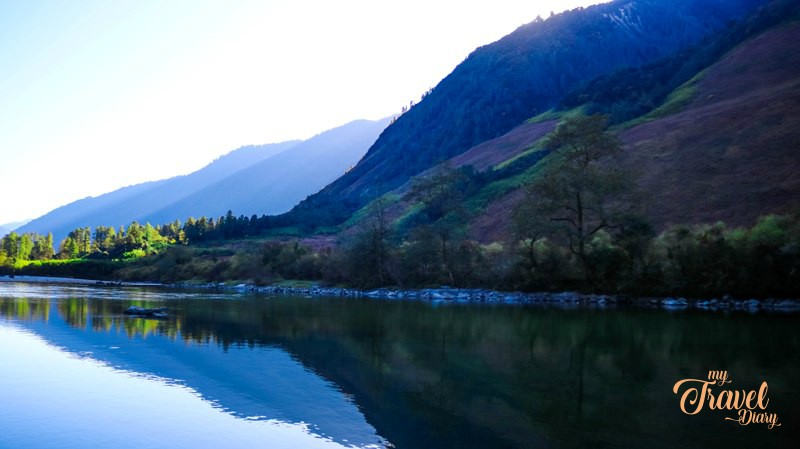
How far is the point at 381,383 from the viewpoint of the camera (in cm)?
2134

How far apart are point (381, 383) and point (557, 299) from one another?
156 feet

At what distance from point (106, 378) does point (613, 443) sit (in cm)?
1755

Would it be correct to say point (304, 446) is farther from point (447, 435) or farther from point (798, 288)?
point (798, 288)

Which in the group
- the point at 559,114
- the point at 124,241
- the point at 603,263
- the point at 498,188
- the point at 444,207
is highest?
the point at 559,114

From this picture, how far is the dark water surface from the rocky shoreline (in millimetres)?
14242

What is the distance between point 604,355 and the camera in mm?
27641

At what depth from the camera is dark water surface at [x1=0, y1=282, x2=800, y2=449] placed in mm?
15102

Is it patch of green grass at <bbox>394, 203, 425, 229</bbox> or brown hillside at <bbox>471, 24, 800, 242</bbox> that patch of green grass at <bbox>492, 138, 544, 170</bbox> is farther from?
brown hillside at <bbox>471, 24, 800, 242</bbox>

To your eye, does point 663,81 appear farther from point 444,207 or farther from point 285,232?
point 285,232

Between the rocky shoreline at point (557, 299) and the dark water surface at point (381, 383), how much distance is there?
14242 millimetres

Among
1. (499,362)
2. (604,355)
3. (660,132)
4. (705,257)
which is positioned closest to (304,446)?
(499,362)

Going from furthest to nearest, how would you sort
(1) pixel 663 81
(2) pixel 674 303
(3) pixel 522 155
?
(1) pixel 663 81, (3) pixel 522 155, (2) pixel 674 303

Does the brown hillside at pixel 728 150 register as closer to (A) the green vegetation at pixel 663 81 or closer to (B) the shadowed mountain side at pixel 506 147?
(A) the green vegetation at pixel 663 81

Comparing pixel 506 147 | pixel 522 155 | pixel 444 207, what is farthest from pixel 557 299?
pixel 506 147
